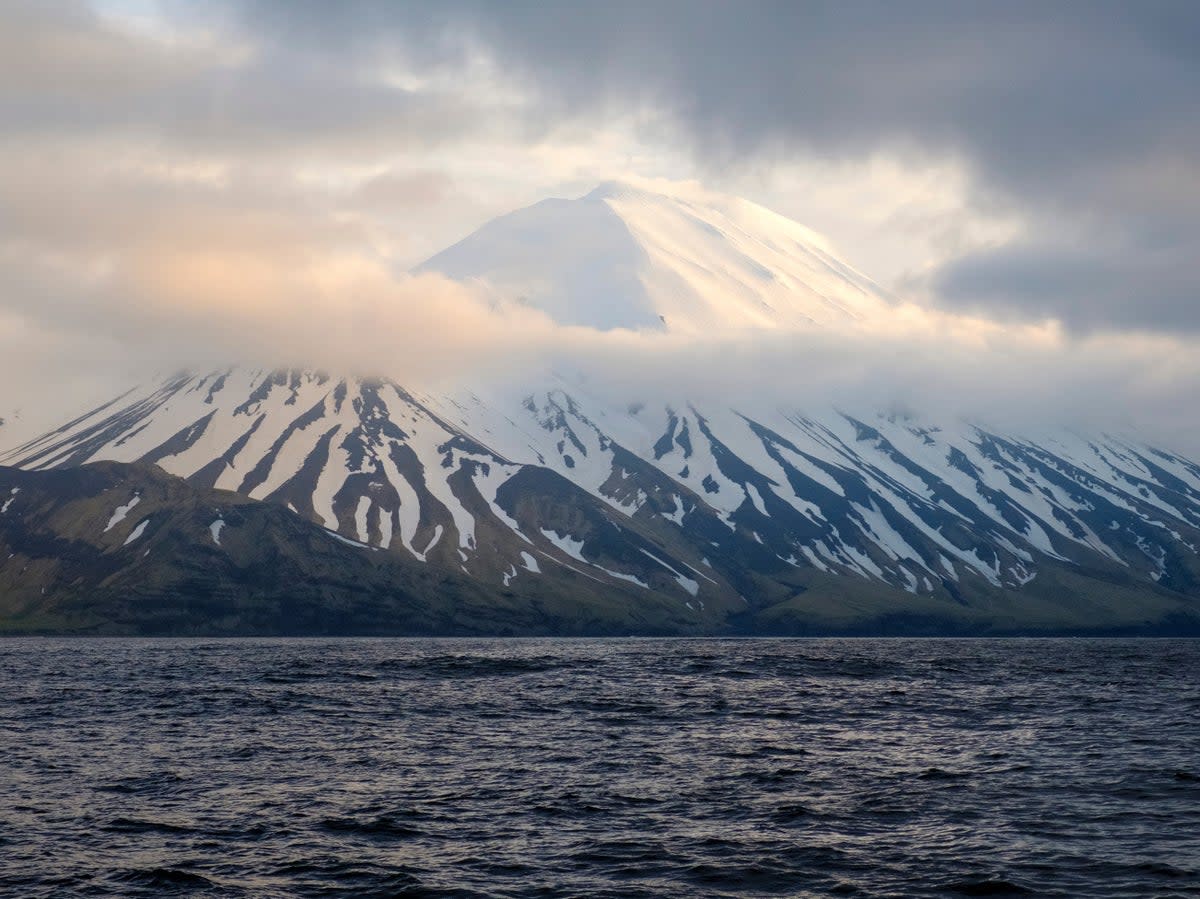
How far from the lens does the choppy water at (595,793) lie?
141 feet

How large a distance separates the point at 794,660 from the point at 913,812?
135640mm

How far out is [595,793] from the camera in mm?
59062

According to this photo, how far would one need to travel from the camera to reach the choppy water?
43.0 metres

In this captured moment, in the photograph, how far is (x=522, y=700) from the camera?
355 feet

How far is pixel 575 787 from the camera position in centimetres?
6062

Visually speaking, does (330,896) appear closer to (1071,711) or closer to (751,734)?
(751,734)

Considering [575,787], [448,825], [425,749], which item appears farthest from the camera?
[425,749]

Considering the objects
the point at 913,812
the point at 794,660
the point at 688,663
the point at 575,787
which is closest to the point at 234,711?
the point at 575,787

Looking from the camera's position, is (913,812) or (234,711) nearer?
(913,812)

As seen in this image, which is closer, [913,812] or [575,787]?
[913,812]

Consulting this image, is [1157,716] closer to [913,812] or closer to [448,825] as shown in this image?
[913,812]

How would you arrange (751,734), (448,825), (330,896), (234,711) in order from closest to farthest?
(330,896)
(448,825)
(751,734)
(234,711)

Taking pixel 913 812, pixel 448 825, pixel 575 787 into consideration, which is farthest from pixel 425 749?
pixel 913 812

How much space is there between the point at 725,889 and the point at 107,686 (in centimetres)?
9320
